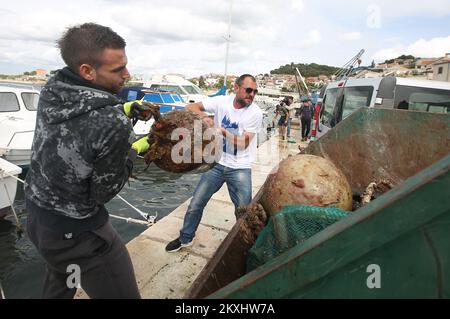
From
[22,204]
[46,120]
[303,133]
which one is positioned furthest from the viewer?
[303,133]

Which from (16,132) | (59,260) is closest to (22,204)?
(16,132)

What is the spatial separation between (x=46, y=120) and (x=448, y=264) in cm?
189

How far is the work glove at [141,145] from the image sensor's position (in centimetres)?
217

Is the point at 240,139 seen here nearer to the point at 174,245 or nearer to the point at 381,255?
the point at 174,245

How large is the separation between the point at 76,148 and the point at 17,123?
8454 millimetres

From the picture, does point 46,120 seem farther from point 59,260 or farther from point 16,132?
point 16,132

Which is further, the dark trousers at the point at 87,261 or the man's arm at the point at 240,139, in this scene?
the man's arm at the point at 240,139

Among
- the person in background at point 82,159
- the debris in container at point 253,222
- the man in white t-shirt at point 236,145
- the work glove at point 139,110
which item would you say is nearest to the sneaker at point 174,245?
the man in white t-shirt at point 236,145

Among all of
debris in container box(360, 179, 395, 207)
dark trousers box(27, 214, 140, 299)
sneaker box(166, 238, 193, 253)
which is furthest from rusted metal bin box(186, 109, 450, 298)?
sneaker box(166, 238, 193, 253)

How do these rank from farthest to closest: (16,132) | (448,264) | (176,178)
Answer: (176,178)
(16,132)
(448,264)

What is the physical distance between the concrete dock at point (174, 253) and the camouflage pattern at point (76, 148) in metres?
1.81

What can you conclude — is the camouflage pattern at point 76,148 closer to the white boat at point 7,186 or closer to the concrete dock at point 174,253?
the concrete dock at point 174,253

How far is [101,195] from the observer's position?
1.68 m

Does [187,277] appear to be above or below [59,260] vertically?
below
